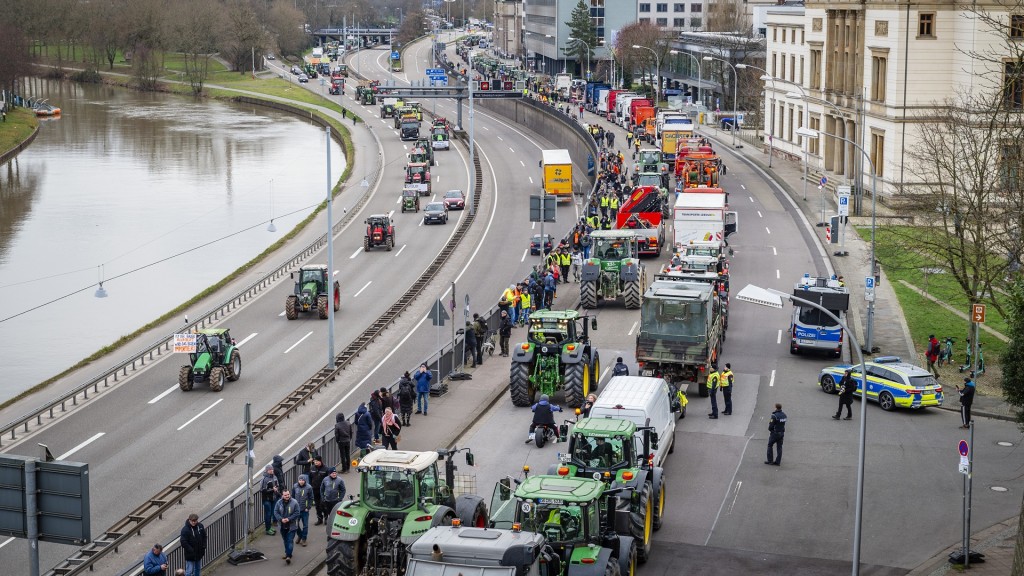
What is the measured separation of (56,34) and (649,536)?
172 metres

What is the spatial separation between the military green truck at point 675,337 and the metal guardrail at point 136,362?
1708 cm

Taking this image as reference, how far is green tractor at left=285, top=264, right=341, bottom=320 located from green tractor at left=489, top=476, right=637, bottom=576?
28.5 metres

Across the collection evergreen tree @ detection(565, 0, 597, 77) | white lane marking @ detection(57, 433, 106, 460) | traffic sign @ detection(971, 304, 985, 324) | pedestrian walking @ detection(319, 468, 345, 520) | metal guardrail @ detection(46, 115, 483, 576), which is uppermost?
evergreen tree @ detection(565, 0, 597, 77)

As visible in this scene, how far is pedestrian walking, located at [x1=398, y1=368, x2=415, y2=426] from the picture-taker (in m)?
33.0

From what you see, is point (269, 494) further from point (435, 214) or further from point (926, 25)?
point (926, 25)

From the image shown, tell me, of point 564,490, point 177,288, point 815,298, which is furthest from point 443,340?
point 564,490

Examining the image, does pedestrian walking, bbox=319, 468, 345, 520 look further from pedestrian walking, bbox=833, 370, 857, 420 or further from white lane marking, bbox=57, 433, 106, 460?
pedestrian walking, bbox=833, 370, 857, 420

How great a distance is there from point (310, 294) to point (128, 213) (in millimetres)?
37538

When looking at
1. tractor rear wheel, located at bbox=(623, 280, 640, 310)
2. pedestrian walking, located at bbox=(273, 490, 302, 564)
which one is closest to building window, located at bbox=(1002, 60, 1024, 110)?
tractor rear wheel, located at bbox=(623, 280, 640, 310)

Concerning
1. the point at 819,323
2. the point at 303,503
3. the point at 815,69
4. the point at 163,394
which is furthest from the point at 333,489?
the point at 815,69

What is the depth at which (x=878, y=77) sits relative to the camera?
2803 inches

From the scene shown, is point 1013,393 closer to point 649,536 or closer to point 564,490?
point 649,536

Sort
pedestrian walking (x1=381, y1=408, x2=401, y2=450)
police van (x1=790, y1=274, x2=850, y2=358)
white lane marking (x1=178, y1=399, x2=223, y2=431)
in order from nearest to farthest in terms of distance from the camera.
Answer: pedestrian walking (x1=381, y1=408, x2=401, y2=450) < white lane marking (x1=178, y1=399, x2=223, y2=431) < police van (x1=790, y1=274, x2=850, y2=358)

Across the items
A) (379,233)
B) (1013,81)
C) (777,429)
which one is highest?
(1013,81)
